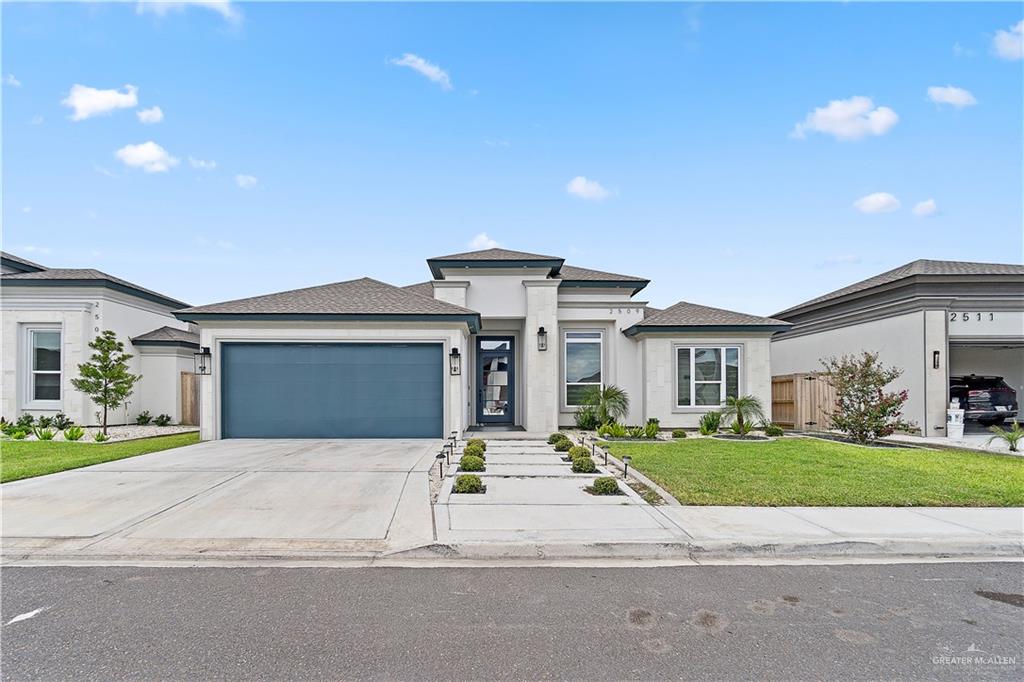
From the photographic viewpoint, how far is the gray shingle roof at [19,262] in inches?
739

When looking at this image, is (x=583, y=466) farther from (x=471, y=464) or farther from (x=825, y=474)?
(x=825, y=474)

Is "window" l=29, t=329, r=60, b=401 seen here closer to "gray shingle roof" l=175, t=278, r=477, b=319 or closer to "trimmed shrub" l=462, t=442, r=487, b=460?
"gray shingle roof" l=175, t=278, r=477, b=319

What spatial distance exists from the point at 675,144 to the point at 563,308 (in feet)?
20.4

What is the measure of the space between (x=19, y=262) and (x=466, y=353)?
17271 mm

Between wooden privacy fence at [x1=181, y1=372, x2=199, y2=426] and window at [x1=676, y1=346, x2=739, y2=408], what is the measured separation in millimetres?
17224

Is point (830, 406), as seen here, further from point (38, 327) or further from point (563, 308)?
point (38, 327)

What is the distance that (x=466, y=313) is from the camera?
1399cm

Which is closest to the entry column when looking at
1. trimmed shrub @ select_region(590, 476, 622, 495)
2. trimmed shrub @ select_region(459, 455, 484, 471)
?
trimmed shrub @ select_region(459, 455, 484, 471)

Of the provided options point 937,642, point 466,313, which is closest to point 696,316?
point 466,313

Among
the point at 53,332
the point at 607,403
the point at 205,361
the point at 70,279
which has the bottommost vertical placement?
the point at 607,403

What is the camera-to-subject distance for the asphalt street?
3125 millimetres

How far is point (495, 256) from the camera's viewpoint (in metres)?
16.7

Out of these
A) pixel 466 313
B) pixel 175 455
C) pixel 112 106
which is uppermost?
pixel 112 106

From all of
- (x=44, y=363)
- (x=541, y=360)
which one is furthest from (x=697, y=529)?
(x=44, y=363)
